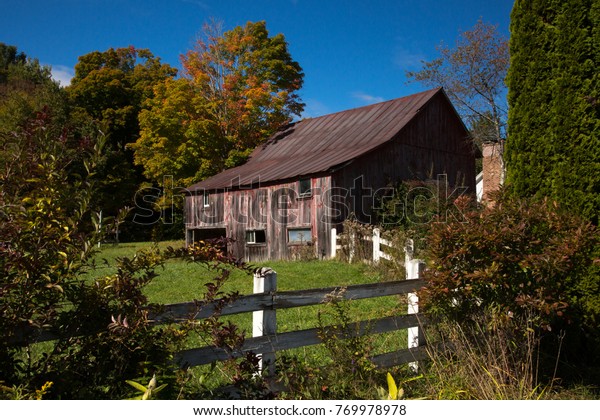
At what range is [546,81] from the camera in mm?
6988

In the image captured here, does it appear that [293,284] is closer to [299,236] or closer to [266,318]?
[299,236]

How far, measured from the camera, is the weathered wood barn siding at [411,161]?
20219 mm

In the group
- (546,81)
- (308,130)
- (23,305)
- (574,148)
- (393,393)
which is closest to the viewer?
(23,305)

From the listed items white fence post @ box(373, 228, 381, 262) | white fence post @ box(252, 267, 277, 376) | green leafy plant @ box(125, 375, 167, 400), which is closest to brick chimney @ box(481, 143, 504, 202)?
white fence post @ box(373, 228, 381, 262)

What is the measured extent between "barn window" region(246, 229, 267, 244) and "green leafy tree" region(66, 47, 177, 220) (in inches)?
643

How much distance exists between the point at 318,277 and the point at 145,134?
23.9 meters

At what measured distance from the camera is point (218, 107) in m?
34.6

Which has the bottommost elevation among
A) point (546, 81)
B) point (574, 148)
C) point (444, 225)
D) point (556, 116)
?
point (444, 225)

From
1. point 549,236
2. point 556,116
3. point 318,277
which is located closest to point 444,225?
point 549,236

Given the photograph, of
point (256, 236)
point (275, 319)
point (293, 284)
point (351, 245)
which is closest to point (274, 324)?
point (275, 319)

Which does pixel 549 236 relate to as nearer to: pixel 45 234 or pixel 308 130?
pixel 45 234

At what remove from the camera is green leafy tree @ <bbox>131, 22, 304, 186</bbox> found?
3300 centimetres

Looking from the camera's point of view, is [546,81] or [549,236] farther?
[546,81]

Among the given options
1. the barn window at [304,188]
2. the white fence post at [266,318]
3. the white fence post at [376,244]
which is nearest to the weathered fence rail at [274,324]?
the white fence post at [266,318]
